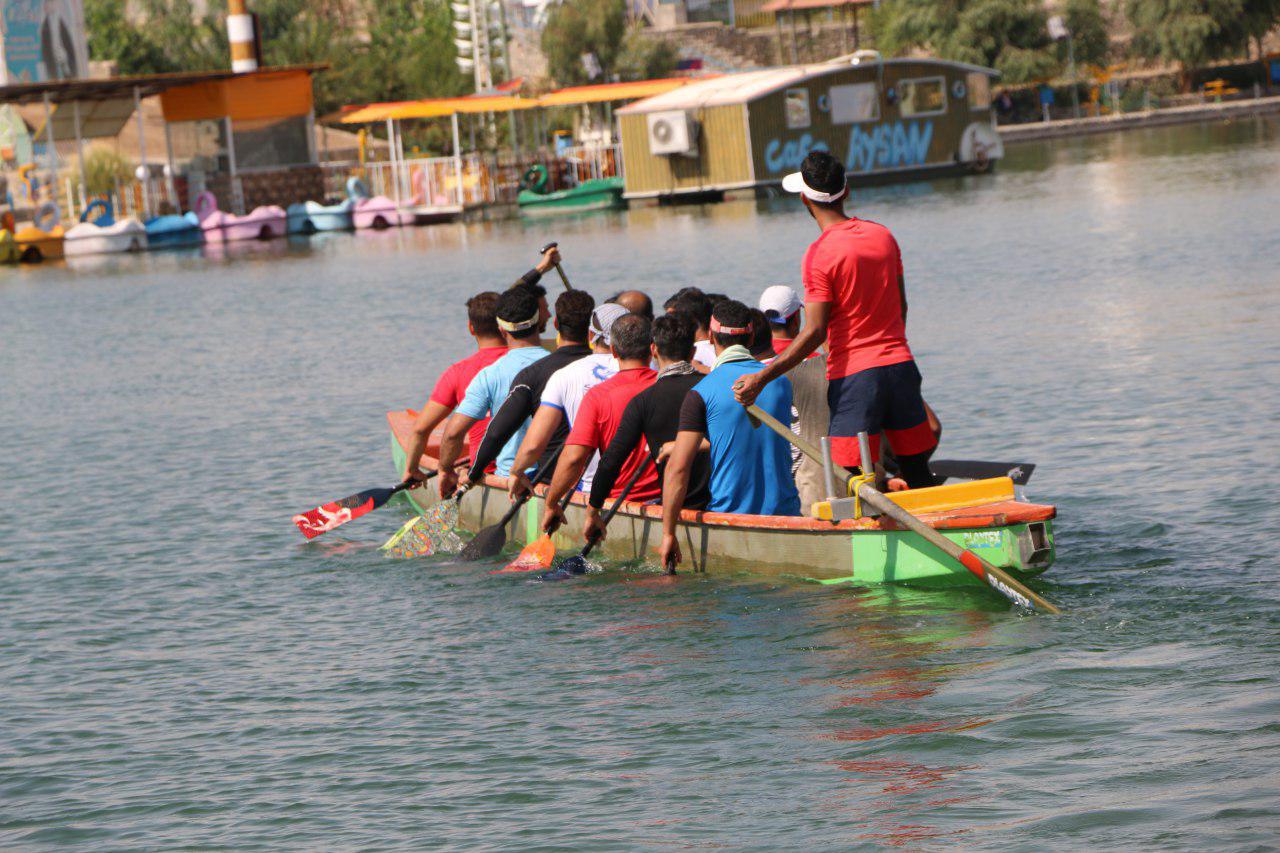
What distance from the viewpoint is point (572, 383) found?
10688 millimetres

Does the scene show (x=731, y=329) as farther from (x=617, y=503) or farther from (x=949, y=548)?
(x=949, y=548)

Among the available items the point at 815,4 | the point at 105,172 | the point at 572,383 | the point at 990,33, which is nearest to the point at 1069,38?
the point at 990,33

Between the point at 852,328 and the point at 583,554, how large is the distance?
2535 millimetres

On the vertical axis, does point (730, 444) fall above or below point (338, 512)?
above

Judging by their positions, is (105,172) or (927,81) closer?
(927,81)

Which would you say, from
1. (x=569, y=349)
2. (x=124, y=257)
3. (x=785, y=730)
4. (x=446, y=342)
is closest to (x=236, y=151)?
(x=124, y=257)

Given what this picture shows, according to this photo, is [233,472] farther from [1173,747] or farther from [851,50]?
[851,50]

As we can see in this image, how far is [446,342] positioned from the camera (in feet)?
80.3

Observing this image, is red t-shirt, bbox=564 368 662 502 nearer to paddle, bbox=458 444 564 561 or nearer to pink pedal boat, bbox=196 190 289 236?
paddle, bbox=458 444 564 561

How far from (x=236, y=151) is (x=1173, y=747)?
163 feet

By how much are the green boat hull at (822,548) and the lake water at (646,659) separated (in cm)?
16

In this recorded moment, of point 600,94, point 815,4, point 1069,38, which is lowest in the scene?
point 600,94

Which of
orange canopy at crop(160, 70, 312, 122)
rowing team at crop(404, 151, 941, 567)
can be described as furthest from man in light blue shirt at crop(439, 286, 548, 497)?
orange canopy at crop(160, 70, 312, 122)

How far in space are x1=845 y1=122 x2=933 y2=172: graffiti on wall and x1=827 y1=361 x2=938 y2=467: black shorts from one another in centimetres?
4202
